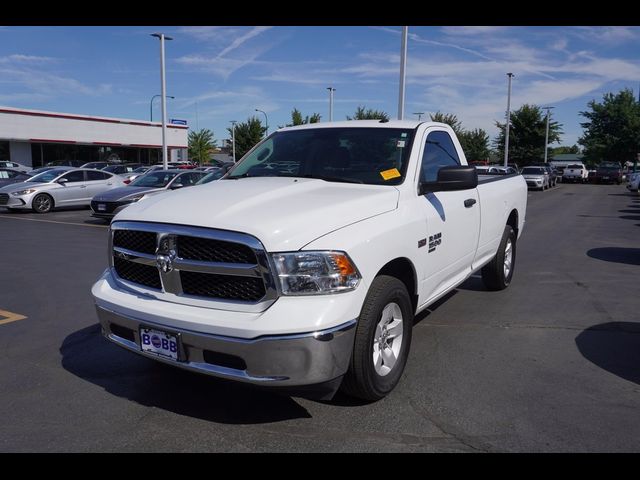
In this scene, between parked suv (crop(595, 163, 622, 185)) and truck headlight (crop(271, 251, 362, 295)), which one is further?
parked suv (crop(595, 163, 622, 185))

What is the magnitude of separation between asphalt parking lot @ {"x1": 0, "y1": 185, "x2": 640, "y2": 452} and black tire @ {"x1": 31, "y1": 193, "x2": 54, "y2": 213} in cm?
1191

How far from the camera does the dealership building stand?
4259 cm

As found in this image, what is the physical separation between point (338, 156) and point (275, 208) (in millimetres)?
1367

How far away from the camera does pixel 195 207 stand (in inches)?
133

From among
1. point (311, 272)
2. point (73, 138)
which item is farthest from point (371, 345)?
point (73, 138)

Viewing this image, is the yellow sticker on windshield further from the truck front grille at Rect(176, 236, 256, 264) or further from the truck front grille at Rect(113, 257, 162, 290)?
the truck front grille at Rect(113, 257, 162, 290)

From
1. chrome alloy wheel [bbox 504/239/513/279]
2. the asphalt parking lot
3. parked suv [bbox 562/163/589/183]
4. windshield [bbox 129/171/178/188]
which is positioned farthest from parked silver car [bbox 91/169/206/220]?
parked suv [bbox 562/163/589/183]

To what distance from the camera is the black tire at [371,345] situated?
326 cm

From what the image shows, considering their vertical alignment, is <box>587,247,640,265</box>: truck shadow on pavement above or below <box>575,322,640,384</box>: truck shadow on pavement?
below

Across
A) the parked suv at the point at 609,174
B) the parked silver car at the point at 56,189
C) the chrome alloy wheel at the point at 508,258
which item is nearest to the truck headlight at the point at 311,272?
the chrome alloy wheel at the point at 508,258

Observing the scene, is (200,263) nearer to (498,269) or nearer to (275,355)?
(275,355)

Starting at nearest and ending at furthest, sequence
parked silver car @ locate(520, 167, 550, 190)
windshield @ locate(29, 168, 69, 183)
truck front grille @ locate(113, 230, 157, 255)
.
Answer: truck front grille @ locate(113, 230, 157, 255)
windshield @ locate(29, 168, 69, 183)
parked silver car @ locate(520, 167, 550, 190)
